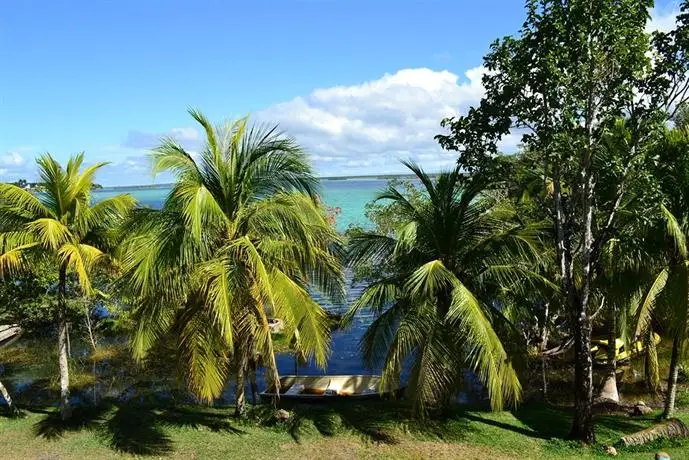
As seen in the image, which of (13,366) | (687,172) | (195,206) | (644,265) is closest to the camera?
(195,206)

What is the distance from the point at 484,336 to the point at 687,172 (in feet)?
16.9

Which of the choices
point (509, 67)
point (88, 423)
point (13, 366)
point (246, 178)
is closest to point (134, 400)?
point (88, 423)

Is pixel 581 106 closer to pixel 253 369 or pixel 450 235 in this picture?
pixel 450 235

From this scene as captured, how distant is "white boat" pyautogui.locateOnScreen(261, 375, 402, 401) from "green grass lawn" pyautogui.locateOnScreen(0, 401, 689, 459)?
2.18 meters

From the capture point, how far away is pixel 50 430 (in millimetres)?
12234

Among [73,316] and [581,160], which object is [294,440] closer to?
[581,160]

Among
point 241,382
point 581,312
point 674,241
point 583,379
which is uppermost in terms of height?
point 674,241

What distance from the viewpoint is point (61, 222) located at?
1194 centimetres

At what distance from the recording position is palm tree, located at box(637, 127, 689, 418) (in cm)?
1045

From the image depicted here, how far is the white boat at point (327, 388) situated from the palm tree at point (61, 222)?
243 inches

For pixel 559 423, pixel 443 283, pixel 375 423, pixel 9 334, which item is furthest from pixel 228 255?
pixel 9 334

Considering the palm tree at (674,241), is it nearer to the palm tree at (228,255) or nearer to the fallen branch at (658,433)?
the fallen branch at (658,433)

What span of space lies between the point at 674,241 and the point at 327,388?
33.6 feet

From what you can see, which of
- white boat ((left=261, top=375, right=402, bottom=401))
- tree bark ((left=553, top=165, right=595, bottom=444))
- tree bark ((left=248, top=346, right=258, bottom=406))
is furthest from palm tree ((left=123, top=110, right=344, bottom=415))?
white boat ((left=261, top=375, right=402, bottom=401))
